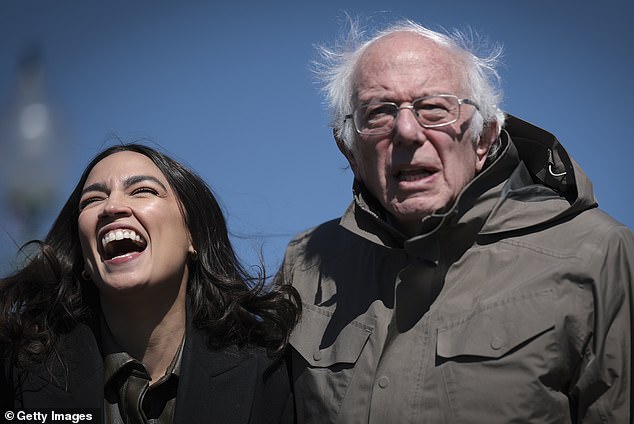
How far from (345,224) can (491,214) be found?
2.37 ft

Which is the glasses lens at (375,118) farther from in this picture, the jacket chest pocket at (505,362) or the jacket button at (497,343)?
the jacket button at (497,343)

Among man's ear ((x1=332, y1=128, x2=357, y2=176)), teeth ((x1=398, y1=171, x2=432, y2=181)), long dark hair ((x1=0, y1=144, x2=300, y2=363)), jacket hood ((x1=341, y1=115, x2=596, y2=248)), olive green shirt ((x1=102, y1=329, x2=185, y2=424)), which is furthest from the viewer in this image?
long dark hair ((x1=0, y1=144, x2=300, y2=363))

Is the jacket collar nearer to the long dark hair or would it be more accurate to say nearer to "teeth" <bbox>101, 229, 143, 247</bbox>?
the long dark hair

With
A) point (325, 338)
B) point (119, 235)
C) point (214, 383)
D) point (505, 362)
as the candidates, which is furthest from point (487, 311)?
point (119, 235)

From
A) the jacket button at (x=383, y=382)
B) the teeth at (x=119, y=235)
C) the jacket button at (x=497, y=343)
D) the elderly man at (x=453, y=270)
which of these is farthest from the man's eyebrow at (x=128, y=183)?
the jacket button at (x=497, y=343)

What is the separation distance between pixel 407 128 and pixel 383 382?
118cm

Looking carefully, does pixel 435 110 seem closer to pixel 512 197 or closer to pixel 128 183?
pixel 512 197

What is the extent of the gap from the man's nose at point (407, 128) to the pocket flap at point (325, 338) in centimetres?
90

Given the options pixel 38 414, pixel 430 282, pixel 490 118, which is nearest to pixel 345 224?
pixel 430 282

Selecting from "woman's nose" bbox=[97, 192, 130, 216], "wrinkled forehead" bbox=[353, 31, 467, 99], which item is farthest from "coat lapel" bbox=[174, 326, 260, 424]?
"wrinkled forehead" bbox=[353, 31, 467, 99]

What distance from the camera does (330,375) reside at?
14.1ft

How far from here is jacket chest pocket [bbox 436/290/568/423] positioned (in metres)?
3.88

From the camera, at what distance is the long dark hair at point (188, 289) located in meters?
4.91

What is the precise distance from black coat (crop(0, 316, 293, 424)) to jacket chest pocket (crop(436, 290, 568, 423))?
39.3 inches
